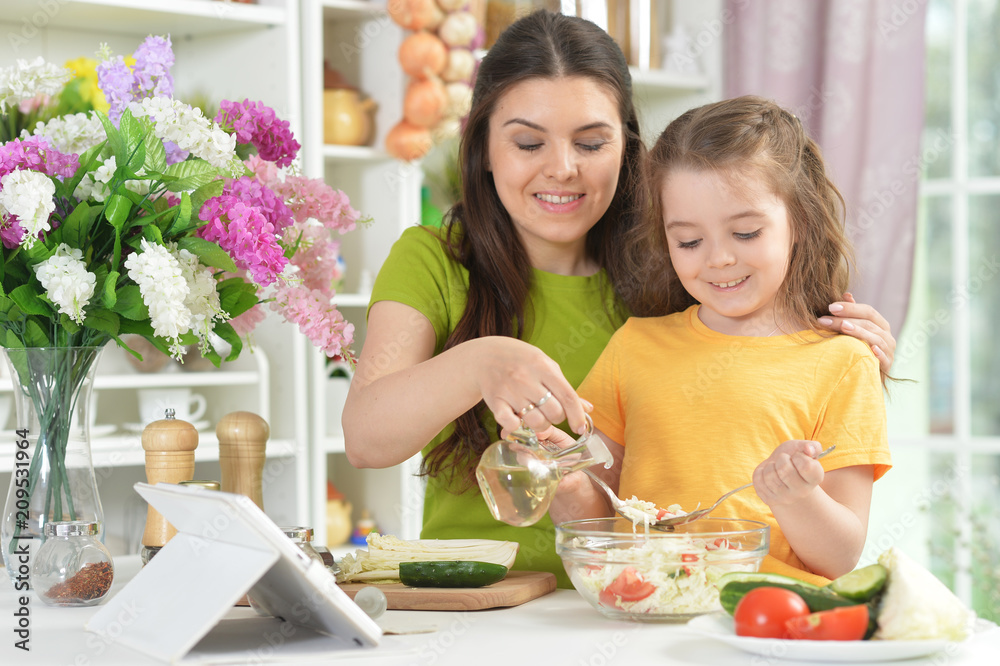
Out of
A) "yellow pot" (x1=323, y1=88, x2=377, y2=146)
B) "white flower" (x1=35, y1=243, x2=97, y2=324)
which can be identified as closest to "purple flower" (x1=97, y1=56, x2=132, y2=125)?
"white flower" (x1=35, y1=243, x2=97, y2=324)

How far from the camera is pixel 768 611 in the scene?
31.6 inches

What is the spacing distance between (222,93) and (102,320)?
161 cm

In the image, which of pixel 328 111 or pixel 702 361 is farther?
pixel 328 111

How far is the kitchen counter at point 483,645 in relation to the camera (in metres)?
0.83

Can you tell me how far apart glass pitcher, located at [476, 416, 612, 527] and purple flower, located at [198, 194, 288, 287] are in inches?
12.9

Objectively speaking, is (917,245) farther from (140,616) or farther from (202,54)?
(140,616)

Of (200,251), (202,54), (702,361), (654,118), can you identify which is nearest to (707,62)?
(654,118)

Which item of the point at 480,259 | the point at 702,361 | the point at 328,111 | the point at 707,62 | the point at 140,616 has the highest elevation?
the point at 707,62

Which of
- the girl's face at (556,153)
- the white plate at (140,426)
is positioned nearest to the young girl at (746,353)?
the girl's face at (556,153)

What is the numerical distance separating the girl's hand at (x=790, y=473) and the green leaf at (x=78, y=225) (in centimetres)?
73

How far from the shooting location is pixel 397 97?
8.61 ft

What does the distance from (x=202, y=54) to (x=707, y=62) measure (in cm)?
143

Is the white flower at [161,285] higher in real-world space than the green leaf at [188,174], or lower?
lower

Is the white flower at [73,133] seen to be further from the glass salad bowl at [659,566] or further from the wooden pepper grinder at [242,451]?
the glass salad bowl at [659,566]
